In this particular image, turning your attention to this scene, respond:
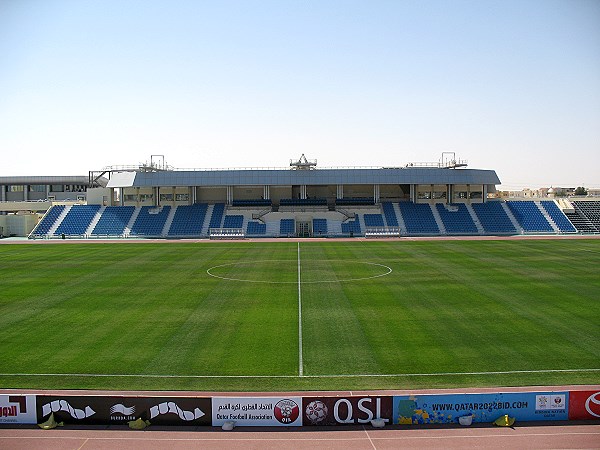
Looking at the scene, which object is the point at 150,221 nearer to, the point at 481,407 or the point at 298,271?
the point at 298,271

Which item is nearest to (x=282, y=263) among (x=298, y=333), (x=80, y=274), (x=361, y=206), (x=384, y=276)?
(x=384, y=276)

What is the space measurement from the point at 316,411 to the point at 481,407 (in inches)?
191

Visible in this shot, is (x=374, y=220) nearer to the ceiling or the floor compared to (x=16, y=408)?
nearer to the ceiling

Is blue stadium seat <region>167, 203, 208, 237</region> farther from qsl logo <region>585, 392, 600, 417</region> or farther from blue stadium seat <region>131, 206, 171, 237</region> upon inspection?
qsl logo <region>585, 392, 600, 417</region>

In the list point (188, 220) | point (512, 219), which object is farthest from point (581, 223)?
point (188, 220)

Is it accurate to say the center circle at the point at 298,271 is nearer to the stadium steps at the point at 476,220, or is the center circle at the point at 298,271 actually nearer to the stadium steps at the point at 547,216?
the stadium steps at the point at 476,220

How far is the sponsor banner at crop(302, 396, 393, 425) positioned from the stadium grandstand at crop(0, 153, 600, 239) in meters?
54.8

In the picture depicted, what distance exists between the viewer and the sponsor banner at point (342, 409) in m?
16.3

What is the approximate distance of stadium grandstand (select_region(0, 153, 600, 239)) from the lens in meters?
74.2

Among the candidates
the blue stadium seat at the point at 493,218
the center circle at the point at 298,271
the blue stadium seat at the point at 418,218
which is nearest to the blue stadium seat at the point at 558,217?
the blue stadium seat at the point at 493,218

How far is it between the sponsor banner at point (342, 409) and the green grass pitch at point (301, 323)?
2799mm

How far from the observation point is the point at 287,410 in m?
16.3

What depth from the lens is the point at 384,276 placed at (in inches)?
1548

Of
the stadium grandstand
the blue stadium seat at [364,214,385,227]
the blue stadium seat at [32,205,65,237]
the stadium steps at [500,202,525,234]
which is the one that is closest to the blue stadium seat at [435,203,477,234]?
the stadium grandstand
